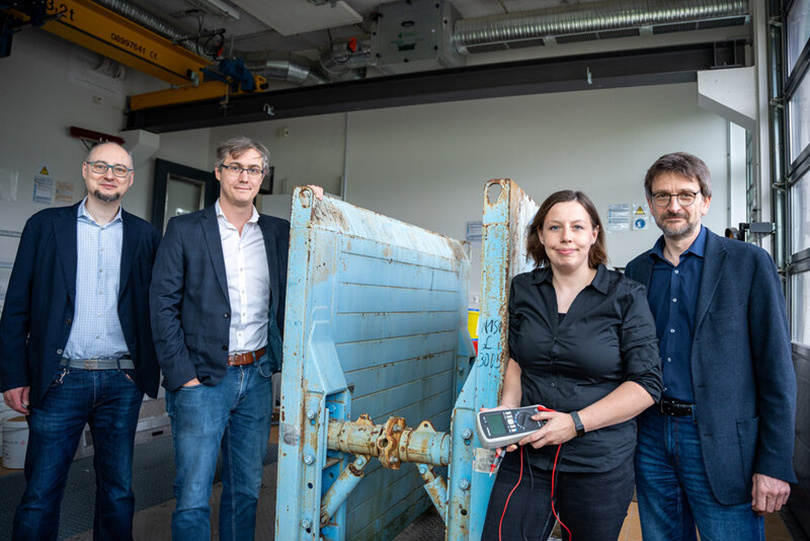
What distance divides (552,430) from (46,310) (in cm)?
173

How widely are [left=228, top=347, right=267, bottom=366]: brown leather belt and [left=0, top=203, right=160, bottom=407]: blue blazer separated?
378 mm

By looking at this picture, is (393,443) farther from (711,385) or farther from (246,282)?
(711,385)

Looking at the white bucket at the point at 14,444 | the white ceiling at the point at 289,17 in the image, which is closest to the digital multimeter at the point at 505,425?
the white bucket at the point at 14,444

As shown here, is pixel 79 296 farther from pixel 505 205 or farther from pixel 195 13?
pixel 195 13

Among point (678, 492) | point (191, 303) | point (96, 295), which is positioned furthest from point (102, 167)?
point (678, 492)

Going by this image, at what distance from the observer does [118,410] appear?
2020mm

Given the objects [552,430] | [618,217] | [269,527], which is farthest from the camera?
[618,217]

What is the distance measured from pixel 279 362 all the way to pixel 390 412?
1.73 ft

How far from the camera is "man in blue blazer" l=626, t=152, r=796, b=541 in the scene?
4.58 feet

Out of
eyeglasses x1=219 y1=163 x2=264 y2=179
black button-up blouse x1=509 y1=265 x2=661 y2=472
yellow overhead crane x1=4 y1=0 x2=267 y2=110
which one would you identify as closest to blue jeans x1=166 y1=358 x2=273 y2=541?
eyeglasses x1=219 y1=163 x2=264 y2=179

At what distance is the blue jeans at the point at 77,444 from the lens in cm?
190

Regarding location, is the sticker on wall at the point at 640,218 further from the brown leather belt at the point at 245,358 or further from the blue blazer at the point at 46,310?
the blue blazer at the point at 46,310

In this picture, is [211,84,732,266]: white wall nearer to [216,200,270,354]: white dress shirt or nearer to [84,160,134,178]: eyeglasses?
[216,200,270,354]: white dress shirt

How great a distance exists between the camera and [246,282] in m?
1.96
